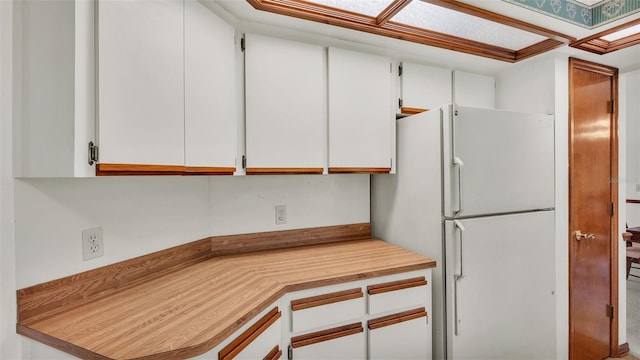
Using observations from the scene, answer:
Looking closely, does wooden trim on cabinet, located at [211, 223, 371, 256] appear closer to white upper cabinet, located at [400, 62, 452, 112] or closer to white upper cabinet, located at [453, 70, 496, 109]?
white upper cabinet, located at [400, 62, 452, 112]

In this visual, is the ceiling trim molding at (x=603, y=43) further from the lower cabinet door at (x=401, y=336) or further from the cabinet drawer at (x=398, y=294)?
the lower cabinet door at (x=401, y=336)

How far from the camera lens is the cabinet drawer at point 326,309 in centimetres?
143

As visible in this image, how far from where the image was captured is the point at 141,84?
111cm

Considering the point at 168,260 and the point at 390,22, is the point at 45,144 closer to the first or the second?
the point at 168,260

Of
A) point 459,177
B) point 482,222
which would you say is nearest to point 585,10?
point 459,177

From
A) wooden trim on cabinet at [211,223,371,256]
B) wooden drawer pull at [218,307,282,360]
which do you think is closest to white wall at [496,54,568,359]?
wooden trim on cabinet at [211,223,371,256]

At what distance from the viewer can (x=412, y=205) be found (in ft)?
6.35

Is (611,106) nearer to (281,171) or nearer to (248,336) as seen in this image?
(281,171)

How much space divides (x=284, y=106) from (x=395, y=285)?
1.15 meters

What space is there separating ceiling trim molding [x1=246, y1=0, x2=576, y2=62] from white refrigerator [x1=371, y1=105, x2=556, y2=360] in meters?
0.47

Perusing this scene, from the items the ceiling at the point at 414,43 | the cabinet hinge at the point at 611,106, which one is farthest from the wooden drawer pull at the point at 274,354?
the cabinet hinge at the point at 611,106

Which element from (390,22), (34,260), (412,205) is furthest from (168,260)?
(390,22)

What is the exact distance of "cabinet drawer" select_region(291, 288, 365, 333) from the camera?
4.68 ft

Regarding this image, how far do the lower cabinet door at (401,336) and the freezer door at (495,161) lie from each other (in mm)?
602
